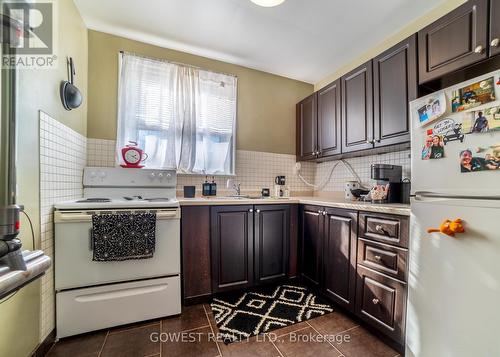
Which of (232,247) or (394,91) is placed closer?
(394,91)

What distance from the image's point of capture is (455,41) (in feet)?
4.52

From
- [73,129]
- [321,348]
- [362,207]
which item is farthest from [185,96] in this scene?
[321,348]

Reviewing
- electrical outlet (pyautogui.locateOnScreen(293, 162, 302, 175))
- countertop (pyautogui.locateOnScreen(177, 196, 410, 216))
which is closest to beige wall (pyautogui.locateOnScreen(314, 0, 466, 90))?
electrical outlet (pyautogui.locateOnScreen(293, 162, 302, 175))

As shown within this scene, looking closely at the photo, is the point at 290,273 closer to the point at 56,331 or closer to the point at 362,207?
the point at 362,207

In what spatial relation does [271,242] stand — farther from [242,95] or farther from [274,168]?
[242,95]

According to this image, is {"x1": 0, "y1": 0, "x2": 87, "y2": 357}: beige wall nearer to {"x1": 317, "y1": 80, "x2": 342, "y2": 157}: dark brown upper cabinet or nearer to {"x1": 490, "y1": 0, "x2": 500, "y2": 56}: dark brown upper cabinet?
{"x1": 317, "y1": 80, "x2": 342, "y2": 157}: dark brown upper cabinet

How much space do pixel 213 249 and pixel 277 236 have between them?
626 mm

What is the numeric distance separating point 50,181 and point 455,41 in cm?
273

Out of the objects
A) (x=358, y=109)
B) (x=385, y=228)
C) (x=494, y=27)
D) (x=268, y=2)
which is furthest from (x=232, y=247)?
(x=494, y=27)

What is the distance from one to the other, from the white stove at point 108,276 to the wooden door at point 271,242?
722mm

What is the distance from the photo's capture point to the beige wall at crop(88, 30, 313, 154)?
211cm

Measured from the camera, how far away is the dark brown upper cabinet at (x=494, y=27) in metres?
1.20

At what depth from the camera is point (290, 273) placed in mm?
2174

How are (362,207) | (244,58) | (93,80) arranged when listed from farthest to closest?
1. (244,58)
2. (93,80)
3. (362,207)
